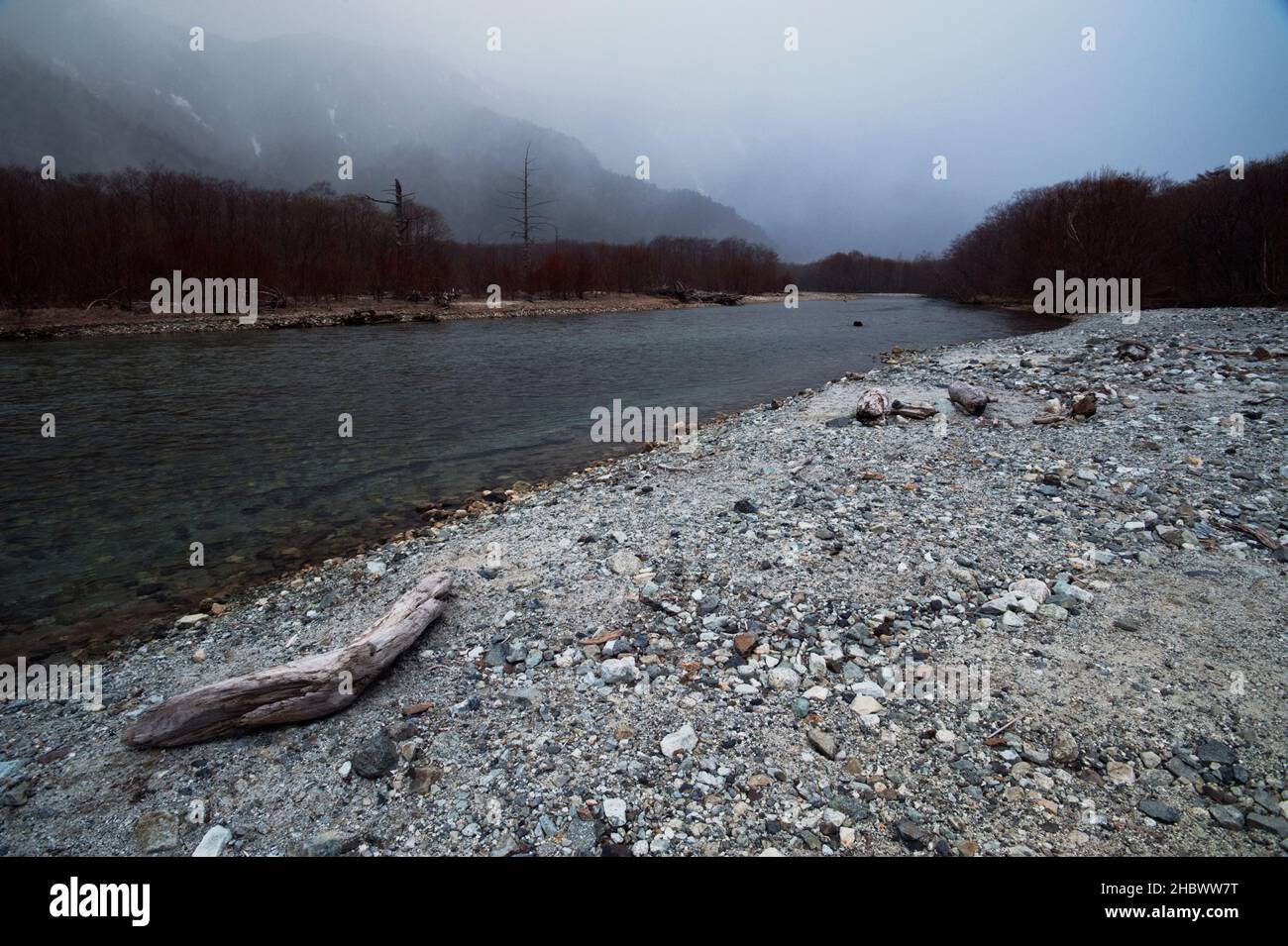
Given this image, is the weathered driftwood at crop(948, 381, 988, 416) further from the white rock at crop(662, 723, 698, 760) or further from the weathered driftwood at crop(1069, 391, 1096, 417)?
the white rock at crop(662, 723, 698, 760)

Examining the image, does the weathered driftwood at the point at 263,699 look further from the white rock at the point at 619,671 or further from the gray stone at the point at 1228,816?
the gray stone at the point at 1228,816

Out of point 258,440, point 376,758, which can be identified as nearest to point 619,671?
point 376,758

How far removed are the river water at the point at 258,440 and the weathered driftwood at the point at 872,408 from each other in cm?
482

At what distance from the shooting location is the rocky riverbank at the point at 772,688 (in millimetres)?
3066

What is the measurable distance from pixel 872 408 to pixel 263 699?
32.3 ft

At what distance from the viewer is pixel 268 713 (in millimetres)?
3762

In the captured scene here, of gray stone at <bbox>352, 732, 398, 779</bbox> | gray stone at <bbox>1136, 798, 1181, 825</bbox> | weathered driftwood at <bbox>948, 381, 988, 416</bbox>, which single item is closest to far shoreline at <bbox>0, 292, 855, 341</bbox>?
weathered driftwood at <bbox>948, 381, 988, 416</bbox>

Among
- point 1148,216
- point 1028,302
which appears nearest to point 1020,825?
point 1148,216

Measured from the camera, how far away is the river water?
23.2 ft

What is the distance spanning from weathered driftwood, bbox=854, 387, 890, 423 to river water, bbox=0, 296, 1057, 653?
482 cm

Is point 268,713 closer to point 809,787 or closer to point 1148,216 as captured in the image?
point 809,787

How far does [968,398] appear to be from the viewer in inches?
429

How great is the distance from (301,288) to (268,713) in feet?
179

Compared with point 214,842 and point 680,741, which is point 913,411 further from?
point 214,842
